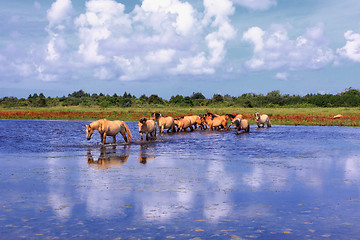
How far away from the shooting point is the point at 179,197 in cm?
916

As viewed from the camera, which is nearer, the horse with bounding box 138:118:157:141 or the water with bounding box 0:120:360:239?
the water with bounding box 0:120:360:239

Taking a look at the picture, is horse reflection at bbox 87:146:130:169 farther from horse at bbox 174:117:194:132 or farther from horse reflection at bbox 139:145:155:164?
horse at bbox 174:117:194:132

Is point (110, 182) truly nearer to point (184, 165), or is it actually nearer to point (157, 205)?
point (157, 205)

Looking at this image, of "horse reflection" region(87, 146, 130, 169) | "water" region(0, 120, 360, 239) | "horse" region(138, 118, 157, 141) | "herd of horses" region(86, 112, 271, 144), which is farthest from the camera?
"horse" region(138, 118, 157, 141)

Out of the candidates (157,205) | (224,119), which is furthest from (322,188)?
(224,119)

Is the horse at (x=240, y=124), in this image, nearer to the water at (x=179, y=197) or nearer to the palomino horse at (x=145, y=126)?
the palomino horse at (x=145, y=126)

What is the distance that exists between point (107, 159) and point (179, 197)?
7.33 metres

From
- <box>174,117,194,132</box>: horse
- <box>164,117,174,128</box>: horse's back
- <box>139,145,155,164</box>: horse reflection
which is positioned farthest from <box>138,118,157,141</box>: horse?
<box>174,117,194,132</box>: horse

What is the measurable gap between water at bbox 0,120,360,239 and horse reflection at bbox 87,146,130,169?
0.12 ft

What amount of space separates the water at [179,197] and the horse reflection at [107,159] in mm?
37

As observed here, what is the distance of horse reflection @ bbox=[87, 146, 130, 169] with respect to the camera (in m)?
14.5

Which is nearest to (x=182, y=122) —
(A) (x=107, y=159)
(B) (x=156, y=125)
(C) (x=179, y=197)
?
(B) (x=156, y=125)

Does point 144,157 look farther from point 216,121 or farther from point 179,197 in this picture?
point 216,121

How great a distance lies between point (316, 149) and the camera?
795 inches
